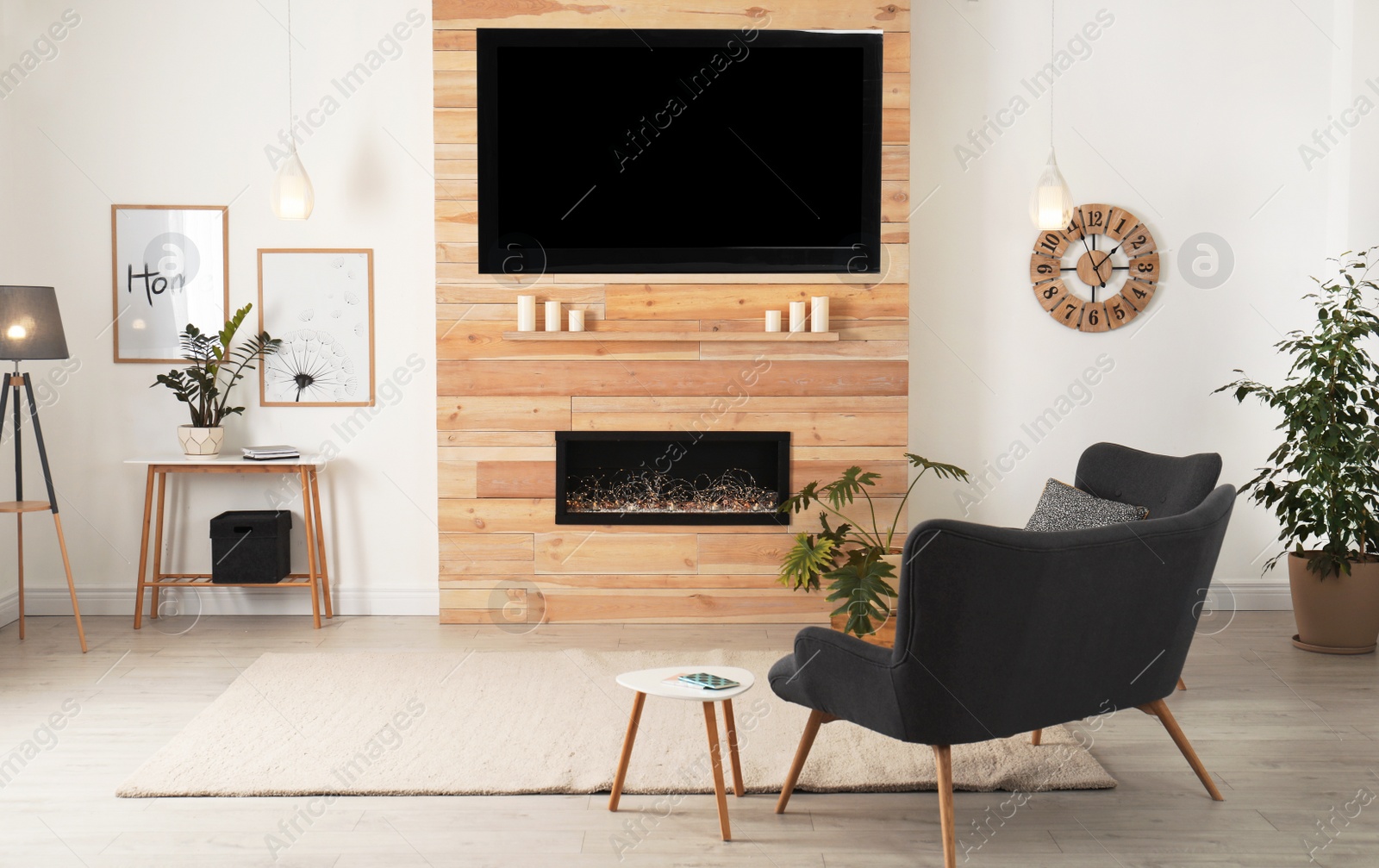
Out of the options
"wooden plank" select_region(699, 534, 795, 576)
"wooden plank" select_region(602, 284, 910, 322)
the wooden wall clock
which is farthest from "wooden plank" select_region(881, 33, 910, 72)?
"wooden plank" select_region(699, 534, 795, 576)

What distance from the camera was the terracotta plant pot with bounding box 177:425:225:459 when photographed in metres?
4.64

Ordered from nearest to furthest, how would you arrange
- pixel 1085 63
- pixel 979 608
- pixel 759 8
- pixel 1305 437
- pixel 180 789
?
1. pixel 979 608
2. pixel 180 789
3. pixel 1305 437
4. pixel 759 8
5. pixel 1085 63

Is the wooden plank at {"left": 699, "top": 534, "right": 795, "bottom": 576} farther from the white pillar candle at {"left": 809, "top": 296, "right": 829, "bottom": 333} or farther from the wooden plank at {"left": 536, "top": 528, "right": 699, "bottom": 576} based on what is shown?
the white pillar candle at {"left": 809, "top": 296, "right": 829, "bottom": 333}

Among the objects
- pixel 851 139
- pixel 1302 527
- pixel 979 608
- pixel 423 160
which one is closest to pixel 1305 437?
pixel 1302 527

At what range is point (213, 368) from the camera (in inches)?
185

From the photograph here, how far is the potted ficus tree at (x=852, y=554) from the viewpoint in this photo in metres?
3.94

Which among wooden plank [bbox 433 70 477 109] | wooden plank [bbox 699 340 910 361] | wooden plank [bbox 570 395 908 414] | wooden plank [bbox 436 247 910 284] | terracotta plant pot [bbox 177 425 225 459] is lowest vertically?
terracotta plant pot [bbox 177 425 225 459]

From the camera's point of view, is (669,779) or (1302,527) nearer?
(669,779)

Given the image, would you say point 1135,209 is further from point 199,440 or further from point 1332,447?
point 199,440

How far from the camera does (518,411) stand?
469 centimetres

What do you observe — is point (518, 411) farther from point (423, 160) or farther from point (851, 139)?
point (851, 139)

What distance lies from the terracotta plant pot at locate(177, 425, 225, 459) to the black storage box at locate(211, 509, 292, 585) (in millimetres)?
305

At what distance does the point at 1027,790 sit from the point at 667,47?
338 centimetres

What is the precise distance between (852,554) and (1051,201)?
70.5 inches
